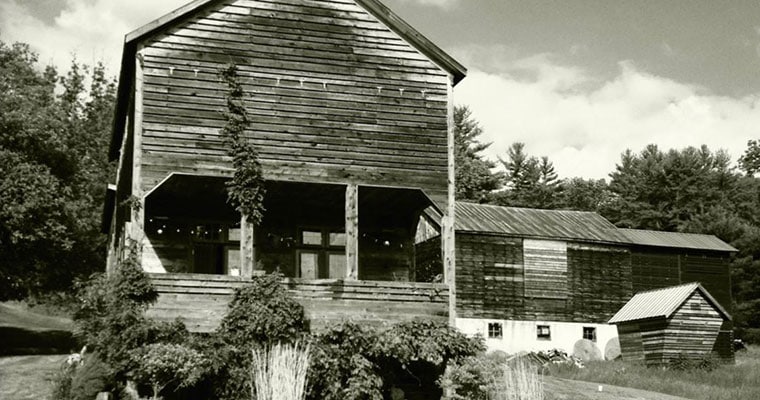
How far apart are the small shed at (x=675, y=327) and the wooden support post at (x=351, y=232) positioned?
16.8 meters

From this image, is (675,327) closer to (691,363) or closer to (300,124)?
(691,363)

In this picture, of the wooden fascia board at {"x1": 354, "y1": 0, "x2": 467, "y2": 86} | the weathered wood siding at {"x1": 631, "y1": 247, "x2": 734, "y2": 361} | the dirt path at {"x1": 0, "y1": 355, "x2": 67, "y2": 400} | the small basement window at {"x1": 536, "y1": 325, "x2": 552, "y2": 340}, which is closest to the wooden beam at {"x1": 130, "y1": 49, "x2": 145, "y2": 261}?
the dirt path at {"x1": 0, "y1": 355, "x2": 67, "y2": 400}

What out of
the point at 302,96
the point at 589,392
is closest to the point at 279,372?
the point at 302,96

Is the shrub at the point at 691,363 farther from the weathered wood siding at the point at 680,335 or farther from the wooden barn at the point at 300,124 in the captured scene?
the wooden barn at the point at 300,124

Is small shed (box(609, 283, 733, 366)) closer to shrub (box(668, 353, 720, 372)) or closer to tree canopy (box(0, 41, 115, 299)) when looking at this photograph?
shrub (box(668, 353, 720, 372))

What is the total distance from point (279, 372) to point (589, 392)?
9718 millimetres

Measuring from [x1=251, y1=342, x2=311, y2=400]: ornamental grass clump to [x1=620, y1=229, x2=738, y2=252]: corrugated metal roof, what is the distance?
27.9 meters

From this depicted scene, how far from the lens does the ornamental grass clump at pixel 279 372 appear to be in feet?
70.2

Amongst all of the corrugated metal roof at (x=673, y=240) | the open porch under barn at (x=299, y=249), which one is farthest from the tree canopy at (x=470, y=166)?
the open porch under barn at (x=299, y=249)

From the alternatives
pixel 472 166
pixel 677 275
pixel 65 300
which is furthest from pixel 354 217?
pixel 472 166

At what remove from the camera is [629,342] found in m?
38.8

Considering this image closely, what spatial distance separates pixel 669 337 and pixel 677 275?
38.2 feet

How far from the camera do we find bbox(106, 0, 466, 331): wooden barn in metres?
23.7

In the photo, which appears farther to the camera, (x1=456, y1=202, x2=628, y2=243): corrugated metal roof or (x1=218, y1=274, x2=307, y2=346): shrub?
(x1=456, y1=202, x2=628, y2=243): corrugated metal roof
